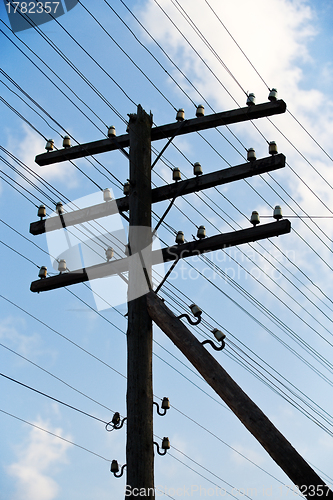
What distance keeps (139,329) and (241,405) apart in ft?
4.86

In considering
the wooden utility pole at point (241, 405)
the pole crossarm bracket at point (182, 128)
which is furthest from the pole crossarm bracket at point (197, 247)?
the pole crossarm bracket at point (182, 128)

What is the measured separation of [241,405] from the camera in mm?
5160

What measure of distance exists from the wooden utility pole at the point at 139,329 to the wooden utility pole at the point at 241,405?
0.22 m

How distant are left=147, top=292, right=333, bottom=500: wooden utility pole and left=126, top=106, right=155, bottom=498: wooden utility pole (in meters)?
0.22

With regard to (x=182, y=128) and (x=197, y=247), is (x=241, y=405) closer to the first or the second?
(x=197, y=247)

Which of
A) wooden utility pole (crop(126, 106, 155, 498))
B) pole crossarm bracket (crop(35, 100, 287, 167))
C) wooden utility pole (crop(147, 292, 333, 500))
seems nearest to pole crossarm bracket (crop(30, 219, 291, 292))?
wooden utility pole (crop(126, 106, 155, 498))

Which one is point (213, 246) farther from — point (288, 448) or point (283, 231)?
point (288, 448)

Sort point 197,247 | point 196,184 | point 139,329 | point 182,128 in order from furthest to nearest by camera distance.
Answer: point 182,128, point 196,184, point 197,247, point 139,329

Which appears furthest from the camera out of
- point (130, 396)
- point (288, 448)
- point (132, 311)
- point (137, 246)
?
point (137, 246)

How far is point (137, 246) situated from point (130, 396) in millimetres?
1878

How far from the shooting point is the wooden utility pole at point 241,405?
465 centimetres

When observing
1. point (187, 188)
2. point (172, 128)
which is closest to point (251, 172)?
point (187, 188)

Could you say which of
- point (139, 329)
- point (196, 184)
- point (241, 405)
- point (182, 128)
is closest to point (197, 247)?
point (196, 184)

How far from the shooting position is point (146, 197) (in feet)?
23.0
